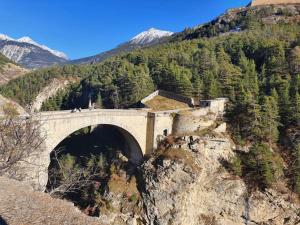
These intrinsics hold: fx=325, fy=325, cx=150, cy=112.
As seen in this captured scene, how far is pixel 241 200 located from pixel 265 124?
12.7 meters

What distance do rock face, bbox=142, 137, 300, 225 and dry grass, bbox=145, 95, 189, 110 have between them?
11.7 meters

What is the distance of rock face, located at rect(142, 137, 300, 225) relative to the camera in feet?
141

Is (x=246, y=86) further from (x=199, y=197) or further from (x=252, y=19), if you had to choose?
(x=252, y=19)

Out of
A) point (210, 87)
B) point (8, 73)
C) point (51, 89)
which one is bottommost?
point (210, 87)

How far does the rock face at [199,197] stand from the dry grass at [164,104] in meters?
11.7

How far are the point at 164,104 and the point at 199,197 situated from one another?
19050 millimetres

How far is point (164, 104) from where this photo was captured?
57625mm

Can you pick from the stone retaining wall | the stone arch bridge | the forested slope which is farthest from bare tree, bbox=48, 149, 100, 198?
the forested slope

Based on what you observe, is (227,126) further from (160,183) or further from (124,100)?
(124,100)

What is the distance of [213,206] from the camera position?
44219 millimetres

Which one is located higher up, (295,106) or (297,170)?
(295,106)

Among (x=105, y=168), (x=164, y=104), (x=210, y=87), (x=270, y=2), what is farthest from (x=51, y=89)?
(x=270, y=2)

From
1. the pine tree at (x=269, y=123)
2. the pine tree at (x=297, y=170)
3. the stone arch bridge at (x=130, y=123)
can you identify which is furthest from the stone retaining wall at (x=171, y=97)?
the pine tree at (x=297, y=170)

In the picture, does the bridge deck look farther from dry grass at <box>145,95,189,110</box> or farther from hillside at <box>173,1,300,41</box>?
hillside at <box>173,1,300,41</box>
